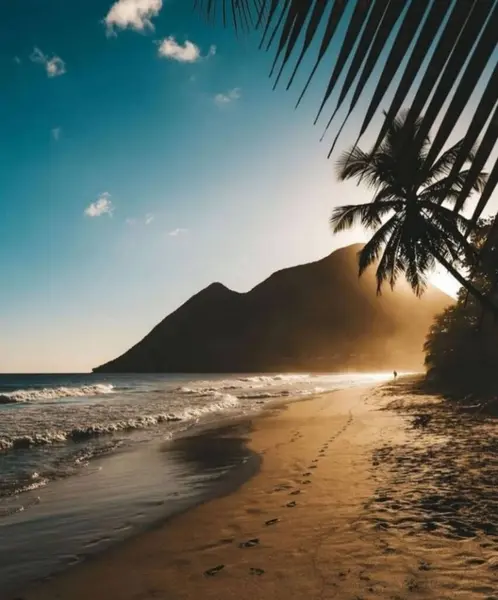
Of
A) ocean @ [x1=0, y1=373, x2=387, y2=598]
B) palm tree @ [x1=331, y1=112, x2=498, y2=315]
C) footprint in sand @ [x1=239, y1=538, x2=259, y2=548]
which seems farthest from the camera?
palm tree @ [x1=331, y1=112, x2=498, y2=315]

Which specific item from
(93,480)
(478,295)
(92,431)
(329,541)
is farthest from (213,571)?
(92,431)

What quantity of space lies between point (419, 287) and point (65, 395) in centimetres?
3326

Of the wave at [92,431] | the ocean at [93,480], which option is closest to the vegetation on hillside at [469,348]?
the ocean at [93,480]

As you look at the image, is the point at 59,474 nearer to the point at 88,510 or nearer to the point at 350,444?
the point at 88,510

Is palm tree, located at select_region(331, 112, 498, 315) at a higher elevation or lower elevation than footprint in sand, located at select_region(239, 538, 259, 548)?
higher

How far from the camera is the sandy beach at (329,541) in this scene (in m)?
3.88

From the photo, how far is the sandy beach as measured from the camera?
388cm

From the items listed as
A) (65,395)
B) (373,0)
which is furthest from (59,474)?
(65,395)

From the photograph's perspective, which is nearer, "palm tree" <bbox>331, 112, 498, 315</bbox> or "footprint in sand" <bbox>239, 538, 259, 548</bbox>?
"footprint in sand" <bbox>239, 538, 259, 548</bbox>

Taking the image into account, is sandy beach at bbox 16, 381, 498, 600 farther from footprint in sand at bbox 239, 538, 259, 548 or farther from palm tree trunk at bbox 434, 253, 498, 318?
palm tree trunk at bbox 434, 253, 498, 318

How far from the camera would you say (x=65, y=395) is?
40500 mm

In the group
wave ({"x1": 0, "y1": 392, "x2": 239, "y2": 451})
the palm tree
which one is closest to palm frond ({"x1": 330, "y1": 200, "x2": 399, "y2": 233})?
the palm tree

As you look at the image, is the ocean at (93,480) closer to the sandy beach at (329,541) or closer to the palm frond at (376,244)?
the sandy beach at (329,541)

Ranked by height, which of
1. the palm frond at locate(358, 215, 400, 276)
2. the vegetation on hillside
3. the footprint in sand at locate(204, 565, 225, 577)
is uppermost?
the palm frond at locate(358, 215, 400, 276)
